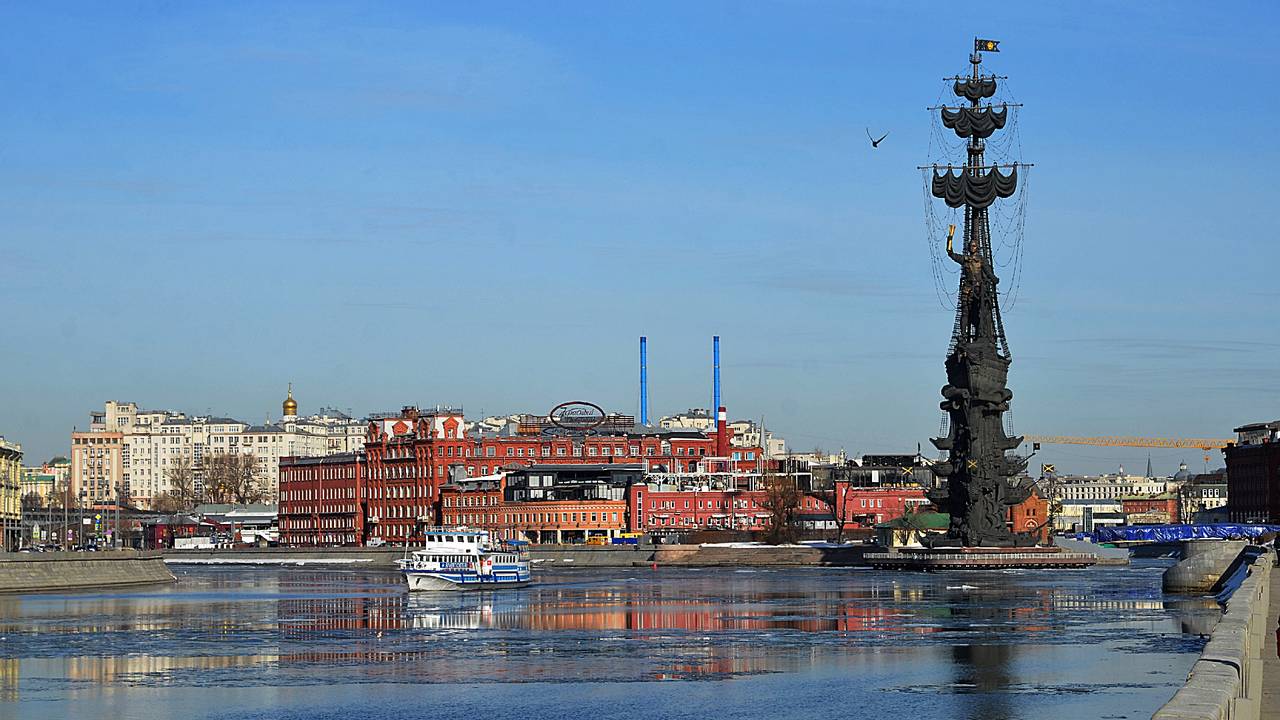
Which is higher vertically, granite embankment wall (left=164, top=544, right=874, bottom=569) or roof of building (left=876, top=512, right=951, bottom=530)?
roof of building (left=876, top=512, right=951, bottom=530)

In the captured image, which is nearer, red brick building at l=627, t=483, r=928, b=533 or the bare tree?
the bare tree

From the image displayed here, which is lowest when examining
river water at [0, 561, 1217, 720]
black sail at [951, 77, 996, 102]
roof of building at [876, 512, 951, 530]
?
river water at [0, 561, 1217, 720]

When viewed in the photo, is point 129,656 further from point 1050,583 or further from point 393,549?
point 393,549

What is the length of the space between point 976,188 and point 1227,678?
139 m

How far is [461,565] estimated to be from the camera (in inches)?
4380

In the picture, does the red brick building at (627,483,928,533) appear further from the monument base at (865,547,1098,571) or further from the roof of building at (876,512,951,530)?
the monument base at (865,547,1098,571)

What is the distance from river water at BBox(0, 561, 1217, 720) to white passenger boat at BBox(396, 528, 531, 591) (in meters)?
11.3

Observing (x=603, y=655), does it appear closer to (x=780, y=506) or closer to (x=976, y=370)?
(x=976, y=370)

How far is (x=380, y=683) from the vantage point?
45.8 m

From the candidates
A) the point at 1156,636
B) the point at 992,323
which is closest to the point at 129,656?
the point at 1156,636

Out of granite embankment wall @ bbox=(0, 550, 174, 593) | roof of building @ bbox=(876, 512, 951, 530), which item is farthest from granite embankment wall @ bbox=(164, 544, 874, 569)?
granite embankment wall @ bbox=(0, 550, 174, 593)

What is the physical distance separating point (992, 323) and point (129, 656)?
341ft

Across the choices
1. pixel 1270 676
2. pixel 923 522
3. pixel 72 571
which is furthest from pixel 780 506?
pixel 1270 676

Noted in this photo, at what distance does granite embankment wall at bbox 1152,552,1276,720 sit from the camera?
621 inches
